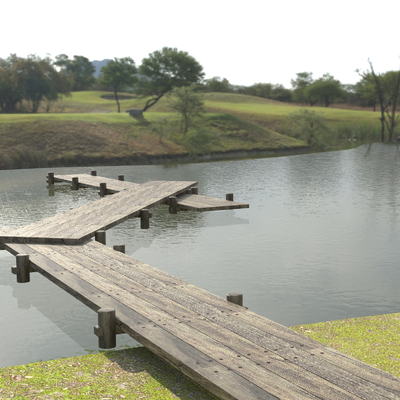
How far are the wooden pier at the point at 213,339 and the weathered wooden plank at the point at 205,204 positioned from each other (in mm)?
6177

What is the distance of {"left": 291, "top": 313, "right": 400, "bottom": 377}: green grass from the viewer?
19.1ft

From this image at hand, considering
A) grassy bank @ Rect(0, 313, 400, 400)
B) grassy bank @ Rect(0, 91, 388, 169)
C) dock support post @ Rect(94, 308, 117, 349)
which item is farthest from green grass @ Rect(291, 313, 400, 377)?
grassy bank @ Rect(0, 91, 388, 169)

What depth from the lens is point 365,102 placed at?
89.9 m

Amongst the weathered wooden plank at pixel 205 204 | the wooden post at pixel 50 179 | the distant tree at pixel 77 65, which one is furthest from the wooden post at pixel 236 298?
the distant tree at pixel 77 65

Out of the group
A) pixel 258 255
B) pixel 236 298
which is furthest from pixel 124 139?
pixel 236 298

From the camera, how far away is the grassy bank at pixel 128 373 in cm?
502

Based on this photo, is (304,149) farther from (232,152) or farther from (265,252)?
(265,252)

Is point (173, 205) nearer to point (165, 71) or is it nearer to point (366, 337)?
point (366, 337)

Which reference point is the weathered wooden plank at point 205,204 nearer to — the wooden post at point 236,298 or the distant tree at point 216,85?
the wooden post at point 236,298

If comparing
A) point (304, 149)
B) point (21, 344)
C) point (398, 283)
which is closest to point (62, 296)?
point (21, 344)

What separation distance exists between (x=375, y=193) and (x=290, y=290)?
12.0 m

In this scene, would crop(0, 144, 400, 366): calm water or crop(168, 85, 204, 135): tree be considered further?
crop(168, 85, 204, 135): tree

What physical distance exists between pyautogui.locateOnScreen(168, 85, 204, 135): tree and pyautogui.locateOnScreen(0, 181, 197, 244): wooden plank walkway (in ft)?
81.6

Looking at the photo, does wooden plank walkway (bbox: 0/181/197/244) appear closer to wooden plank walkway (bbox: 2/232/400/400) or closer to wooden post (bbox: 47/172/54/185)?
wooden plank walkway (bbox: 2/232/400/400)
